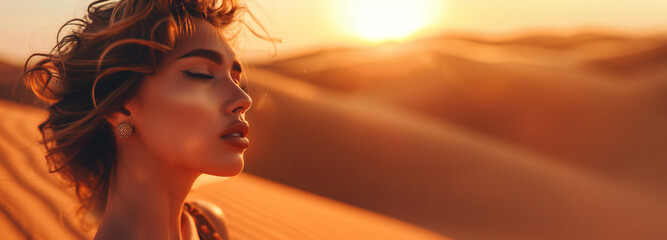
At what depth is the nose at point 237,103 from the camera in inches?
72.9

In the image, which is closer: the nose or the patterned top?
the nose

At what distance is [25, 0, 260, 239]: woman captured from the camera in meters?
1.82

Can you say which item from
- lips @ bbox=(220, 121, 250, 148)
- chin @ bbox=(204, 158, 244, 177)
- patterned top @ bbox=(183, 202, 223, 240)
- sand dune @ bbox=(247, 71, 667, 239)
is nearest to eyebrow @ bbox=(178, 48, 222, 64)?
lips @ bbox=(220, 121, 250, 148)

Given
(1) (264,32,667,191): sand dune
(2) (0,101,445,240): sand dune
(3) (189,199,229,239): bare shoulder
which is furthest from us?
(1) (264,32,667,191): sand dune

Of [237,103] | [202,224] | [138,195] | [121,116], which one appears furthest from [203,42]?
[202,224]

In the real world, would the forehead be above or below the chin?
above

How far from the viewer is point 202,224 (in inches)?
98.9

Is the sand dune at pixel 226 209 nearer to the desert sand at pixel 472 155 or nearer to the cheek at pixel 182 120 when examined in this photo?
the desert sand at pixel 472 155

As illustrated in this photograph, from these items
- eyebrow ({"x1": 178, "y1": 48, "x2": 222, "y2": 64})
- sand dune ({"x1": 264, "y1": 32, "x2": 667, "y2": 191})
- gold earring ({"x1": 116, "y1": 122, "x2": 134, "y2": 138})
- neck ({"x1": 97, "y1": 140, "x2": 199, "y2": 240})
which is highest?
sand dune ({"x1": 264, "y1": 32, "x2": 667, "y2": 191})

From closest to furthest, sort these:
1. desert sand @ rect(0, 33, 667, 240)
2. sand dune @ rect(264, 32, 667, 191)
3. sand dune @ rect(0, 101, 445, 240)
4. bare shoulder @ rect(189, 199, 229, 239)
→ bare shoulder @ rect(189, 199, 229, 239), sand dune @ rect(0, 101, 445, 240), desert sand @ rect(0, 33, 667, 240), sand dune @ rect(264, 32, 667, 191)

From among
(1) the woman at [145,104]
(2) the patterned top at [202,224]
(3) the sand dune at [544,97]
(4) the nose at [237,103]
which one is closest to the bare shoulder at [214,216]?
(2) the patterned top at [202,224]

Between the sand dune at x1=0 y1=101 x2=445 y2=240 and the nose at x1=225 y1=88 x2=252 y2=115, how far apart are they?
1.56 m

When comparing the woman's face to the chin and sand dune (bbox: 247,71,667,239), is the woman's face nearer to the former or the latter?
the chin

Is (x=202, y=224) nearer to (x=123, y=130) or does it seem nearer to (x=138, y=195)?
(x=138, y=195)
